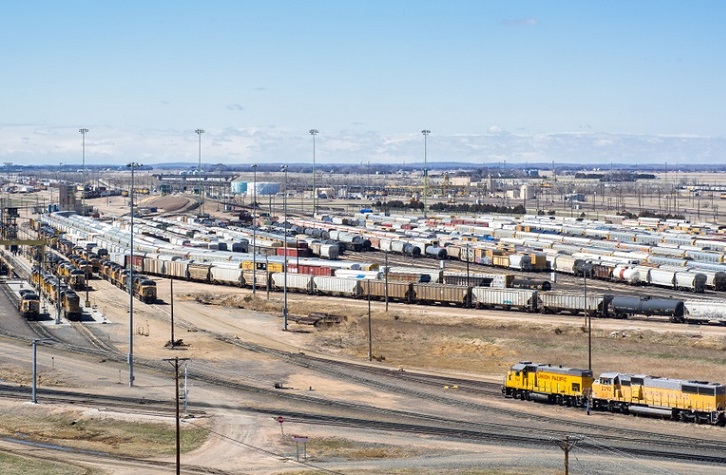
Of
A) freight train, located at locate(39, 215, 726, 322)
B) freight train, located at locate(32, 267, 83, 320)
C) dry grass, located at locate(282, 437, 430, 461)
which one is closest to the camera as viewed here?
dry grass, located at locate(282, 437, 430, 461)

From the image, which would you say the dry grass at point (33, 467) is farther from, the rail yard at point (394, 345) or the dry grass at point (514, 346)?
the dry grass at point (514, 346)

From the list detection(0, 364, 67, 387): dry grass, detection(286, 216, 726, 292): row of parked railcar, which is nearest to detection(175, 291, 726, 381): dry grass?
detection(0, 364, 67, 387): dry grass

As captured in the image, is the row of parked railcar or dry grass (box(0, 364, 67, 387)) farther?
the row of parked railcar

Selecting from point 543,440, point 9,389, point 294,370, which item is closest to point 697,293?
point 294,370

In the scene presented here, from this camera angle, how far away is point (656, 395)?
57375mm

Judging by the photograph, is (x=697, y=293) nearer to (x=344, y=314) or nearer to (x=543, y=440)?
(x=344, y=314)

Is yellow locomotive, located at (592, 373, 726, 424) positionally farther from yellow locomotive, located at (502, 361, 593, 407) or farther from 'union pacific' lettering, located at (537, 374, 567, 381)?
'union pacific' lettering, located at (537, 374, 567, 381)

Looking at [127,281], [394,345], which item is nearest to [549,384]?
[394,345]

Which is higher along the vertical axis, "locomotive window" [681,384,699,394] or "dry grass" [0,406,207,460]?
"locomotive window" [681,384,699,394]

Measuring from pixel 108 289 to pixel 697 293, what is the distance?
2519 inches

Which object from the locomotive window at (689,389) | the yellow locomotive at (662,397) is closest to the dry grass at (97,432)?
the yellow locomotive at (662,397)

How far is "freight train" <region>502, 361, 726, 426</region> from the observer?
182ft

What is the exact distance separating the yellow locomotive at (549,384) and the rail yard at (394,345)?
5.3 inches

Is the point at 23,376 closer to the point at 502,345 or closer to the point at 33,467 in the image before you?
the point at 33,467
